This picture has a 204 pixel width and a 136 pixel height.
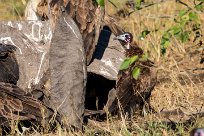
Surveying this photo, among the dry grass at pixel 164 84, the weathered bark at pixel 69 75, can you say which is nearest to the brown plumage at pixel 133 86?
the dry grass at pixel 164 84

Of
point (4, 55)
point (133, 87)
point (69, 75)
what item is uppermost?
point (4, 55)

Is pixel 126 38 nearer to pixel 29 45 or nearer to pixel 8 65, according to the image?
pixel 29 45

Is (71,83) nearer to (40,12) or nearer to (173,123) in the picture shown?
(173,123)

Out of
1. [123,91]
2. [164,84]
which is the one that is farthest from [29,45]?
[164,84]

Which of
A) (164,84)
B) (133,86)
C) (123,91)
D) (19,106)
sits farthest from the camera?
(164,84)

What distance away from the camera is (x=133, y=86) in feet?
22.4

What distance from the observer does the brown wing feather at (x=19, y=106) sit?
601 cm

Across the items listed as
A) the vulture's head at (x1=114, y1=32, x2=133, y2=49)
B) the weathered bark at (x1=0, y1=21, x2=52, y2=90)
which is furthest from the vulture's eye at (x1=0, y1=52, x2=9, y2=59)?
the vulture's head at (x1=114, y1=32, x2=133, y2=49)

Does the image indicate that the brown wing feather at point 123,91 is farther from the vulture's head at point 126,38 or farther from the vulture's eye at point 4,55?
the vulture's eye at point 4,55

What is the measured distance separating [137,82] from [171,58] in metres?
2.49

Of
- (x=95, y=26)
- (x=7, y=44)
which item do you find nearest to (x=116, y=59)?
(x=95, y=26)

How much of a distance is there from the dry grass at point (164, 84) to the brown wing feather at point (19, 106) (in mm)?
173

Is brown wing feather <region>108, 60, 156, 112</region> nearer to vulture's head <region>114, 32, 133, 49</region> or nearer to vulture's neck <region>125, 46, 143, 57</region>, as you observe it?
vulture's neck <region>125, 46, 143, 57</region>

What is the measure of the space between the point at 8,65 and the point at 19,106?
2.57 feet
